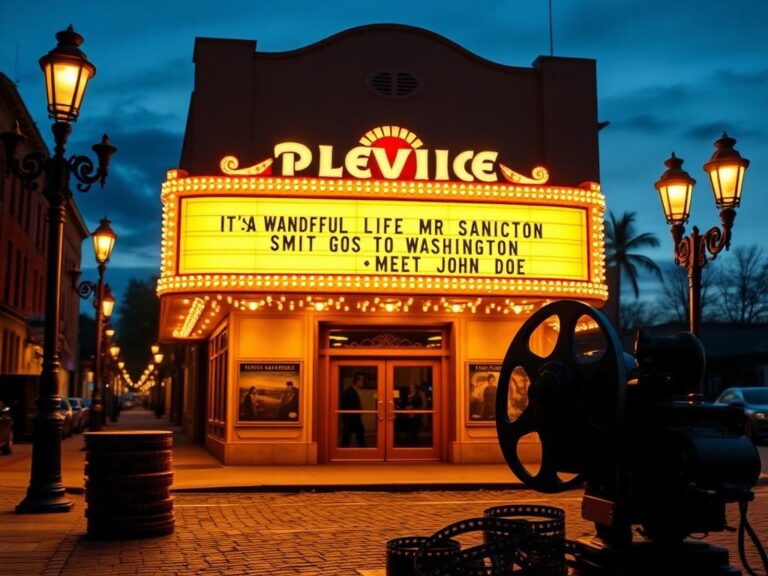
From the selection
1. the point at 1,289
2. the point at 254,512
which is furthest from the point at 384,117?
the point at 1,289

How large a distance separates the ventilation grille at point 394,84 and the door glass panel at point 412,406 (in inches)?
249

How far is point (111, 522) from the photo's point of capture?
9289mm

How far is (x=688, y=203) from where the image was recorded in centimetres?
1377

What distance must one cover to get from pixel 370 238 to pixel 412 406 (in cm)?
413

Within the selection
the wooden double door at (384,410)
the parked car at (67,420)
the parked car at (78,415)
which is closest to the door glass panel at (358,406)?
the wooden double door at (384,410)

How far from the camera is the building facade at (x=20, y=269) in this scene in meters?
37.0

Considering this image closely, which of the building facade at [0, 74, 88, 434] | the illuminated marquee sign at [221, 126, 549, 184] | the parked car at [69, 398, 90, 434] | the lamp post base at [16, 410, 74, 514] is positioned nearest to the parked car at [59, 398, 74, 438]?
the parked car at [69, 398, 90, 434]

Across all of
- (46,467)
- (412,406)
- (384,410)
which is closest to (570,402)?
(46,467)

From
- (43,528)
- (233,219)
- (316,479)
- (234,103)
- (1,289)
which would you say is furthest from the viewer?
(1,289)

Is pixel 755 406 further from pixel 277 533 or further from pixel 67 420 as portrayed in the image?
pixel 67 420

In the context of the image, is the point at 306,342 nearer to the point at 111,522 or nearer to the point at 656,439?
the point at 111,522

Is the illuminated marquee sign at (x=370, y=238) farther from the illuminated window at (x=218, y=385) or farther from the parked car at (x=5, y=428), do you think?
the parked car at (x=5, y=428)

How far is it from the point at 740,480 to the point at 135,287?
286 feet

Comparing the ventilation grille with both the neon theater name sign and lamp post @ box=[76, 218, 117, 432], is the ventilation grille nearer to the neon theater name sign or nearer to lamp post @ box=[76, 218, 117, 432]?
the neon theater name sign
